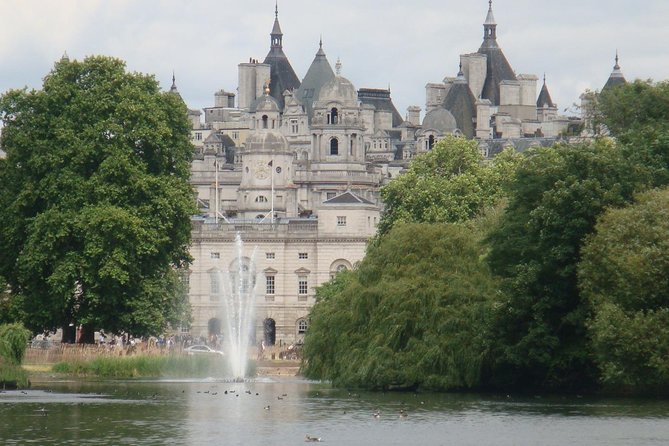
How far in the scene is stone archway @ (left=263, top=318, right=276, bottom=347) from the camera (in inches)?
5477

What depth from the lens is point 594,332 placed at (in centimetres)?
6431

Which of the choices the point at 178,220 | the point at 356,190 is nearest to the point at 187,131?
the point at 178,220

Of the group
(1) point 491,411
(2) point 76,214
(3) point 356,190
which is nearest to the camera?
(1) point 491,411

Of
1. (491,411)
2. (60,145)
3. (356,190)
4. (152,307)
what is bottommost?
(491,411)

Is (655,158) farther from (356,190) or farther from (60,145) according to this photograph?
(356,190)

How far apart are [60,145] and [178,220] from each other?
16.5 feet

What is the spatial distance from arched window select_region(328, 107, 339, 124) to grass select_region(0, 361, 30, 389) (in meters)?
126

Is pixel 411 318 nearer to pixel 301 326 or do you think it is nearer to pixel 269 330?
pixel 301 326

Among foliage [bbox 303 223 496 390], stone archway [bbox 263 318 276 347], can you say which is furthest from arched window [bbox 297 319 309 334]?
foliage [bbox 303 223 496 390]

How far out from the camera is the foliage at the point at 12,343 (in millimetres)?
70125

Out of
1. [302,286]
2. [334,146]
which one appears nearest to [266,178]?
[334,146]

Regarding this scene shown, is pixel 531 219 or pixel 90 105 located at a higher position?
pixel 90 105

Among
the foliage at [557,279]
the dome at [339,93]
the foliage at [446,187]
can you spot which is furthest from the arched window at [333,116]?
the foliage at [557,279]

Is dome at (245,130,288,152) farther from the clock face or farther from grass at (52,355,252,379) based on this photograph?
grass at (52,355,252,379)
